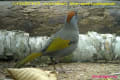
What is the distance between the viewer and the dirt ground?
398 cm

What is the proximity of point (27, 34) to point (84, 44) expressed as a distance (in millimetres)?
1206

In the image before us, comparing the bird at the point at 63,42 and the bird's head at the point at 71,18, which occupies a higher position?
the bird's head at the point at 71,18

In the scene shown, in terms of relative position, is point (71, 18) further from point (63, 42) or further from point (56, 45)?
point (56, 45)

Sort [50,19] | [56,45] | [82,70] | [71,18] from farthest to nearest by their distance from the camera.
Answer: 1. [50,19]
2. [71,18]
3. [82,70]
4. [56,45]

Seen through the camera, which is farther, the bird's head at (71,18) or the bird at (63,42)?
the bird's head at (71,18)

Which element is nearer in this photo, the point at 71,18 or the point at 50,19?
the point at 71,18

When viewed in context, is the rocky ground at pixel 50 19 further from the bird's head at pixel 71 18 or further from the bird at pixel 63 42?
the bird's head at pixel 71 18

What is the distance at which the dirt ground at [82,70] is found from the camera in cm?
398

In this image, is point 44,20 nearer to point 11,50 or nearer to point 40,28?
point 40,28

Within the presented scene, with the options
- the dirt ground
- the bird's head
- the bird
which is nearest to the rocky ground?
the dirt ground

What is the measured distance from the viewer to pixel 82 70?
442 centimetres

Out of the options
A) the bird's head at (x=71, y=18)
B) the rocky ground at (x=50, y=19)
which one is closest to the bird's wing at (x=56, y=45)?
the bird's head at (x=71, y=18)

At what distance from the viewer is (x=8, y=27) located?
5309 millimetres

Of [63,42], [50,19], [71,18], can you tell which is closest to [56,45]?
[63,42]
